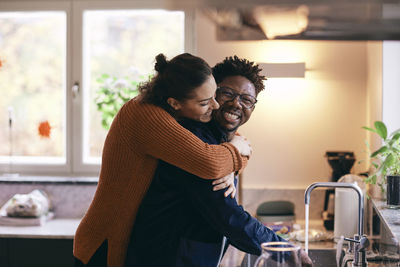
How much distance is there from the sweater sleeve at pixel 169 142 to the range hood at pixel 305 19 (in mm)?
784

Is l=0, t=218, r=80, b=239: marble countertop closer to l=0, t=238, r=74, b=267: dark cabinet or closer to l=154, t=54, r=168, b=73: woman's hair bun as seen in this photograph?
l=0, t=238, r=74, b=267: dark cabinet

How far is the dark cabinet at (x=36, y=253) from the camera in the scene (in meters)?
3.07

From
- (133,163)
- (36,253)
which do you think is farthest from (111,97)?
(133,163)

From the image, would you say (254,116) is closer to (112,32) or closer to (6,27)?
(112,32)

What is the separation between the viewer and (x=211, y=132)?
5.26 ft

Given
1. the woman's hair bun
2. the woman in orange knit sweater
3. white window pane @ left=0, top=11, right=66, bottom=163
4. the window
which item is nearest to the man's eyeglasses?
the woman in orange knit sweater

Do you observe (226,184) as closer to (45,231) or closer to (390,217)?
(390,217)

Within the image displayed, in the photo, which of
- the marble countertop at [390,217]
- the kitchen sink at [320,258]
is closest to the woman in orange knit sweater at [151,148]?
the marble countertop at [390,217]

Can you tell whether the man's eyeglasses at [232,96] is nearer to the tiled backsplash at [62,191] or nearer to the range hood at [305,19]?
the range hood at [305,19]

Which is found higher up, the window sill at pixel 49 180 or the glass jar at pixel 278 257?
the glass jar at pixel 278 257

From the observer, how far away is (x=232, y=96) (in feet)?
5.28

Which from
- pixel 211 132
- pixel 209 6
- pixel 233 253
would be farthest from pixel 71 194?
pixel 209 6

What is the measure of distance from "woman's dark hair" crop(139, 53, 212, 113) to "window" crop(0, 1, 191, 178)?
1762mm

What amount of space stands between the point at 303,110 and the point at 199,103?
1677mm
